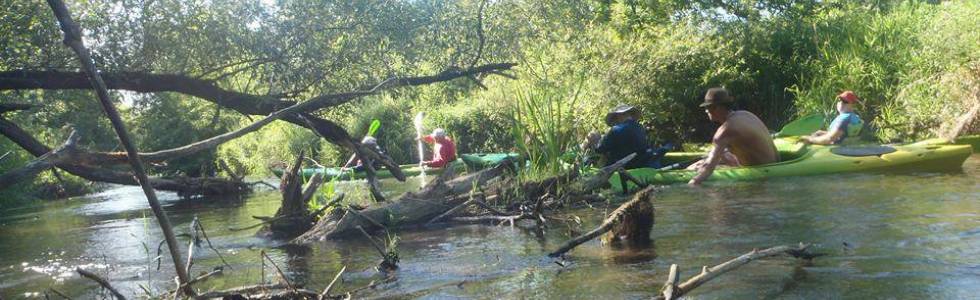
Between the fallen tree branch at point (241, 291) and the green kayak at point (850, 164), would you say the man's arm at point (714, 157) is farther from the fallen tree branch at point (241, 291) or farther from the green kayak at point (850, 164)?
the fallen tree branch at point (241, 291)

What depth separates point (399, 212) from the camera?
740cm

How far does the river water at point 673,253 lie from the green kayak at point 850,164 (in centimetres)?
18

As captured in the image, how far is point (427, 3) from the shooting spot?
34.4ft

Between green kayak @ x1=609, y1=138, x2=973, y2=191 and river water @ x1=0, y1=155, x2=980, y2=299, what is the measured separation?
0.18 metres

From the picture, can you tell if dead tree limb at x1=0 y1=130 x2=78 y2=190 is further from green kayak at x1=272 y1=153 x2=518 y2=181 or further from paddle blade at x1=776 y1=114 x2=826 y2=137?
paddle blade at x1=776 y1=114 x2=826 y2=137

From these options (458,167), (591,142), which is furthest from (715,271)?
(458,167)

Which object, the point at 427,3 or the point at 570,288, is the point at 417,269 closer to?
the point at 570,288

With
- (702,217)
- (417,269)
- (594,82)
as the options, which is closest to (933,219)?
(702,217)

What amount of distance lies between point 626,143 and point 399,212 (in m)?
3.54

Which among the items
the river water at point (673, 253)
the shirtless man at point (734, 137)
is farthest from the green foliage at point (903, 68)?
the shirtless man at point (734, 137)

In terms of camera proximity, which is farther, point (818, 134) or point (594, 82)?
point (594, 82)

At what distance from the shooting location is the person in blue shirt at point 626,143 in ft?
32.9

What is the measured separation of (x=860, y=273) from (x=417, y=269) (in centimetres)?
259

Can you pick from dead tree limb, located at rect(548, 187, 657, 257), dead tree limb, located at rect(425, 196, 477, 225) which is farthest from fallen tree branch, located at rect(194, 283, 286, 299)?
dead tree limb, located at rect(425, 196, 477, 225)
